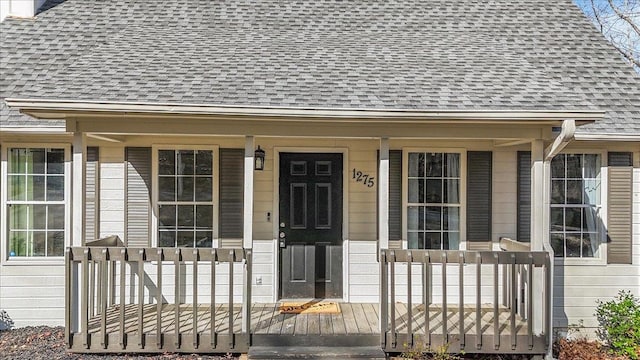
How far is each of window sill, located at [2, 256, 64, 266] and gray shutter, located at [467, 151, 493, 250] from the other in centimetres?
544

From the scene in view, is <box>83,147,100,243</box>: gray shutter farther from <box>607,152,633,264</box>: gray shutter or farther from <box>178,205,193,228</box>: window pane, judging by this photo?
<box>607,152,633,264</box>: gray shutter

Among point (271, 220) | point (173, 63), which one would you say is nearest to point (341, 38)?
point (173, 63)

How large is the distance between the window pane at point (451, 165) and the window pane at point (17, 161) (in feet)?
18.4

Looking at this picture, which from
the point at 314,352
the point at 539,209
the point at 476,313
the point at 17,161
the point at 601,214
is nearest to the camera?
the point at 314,352

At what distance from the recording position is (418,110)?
15.1ft

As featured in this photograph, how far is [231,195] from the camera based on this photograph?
5926 millimetres

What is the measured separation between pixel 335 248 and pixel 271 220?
0.96 m

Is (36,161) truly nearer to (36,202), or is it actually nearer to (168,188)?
(36,202)

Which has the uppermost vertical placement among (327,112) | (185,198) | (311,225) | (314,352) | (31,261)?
(327,112)

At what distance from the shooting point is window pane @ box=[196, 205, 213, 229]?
6.00 metres

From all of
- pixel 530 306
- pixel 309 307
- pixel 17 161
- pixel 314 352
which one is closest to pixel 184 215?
pixel 309 307

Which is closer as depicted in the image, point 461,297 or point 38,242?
point 461,297

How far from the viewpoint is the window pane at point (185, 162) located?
5.99 meters

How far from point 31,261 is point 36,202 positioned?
0.77 meters
